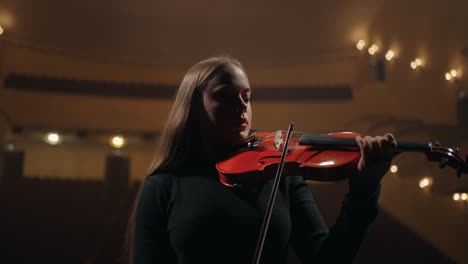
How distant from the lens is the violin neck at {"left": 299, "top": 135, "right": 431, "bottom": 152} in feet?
2.46

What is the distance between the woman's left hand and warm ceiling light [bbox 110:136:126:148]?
5.15m

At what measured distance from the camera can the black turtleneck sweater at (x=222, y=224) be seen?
0.67 m

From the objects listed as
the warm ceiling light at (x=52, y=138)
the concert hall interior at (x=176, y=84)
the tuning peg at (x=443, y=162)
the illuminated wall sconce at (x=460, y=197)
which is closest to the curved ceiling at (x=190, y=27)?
the concert hall interior at (x=176, y=84)

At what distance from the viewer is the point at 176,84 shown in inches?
235

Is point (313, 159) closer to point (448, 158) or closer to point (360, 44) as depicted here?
point (448, 158)

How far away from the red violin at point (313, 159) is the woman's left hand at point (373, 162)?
0.03 meters

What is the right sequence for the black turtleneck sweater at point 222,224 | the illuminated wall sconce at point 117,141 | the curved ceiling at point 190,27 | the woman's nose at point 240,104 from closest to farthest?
the black turtleneck sweater at point 222,224
the woman's nose at point 240,104
the curved ceiling at point 190,27
the illuminated wall sconce at point 117,141

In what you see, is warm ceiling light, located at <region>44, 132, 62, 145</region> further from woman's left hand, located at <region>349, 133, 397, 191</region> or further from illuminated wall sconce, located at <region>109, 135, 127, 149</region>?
woman's left hand, located at <region>349, 133, 397, 191</region>

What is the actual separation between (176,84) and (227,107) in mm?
5259

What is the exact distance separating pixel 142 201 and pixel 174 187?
0.22 feet

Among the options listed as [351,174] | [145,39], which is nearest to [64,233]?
[145,39]

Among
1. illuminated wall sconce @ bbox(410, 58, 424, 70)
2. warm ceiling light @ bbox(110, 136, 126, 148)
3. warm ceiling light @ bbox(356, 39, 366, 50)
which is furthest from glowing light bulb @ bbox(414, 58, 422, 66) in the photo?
warm ceiling light @ bbox(110, 136, 126, 148)

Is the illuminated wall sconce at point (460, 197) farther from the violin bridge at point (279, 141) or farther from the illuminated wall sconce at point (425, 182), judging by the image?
the violin bridge at point (279, 141)

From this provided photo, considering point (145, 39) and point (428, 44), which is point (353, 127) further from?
point (145, 39)
